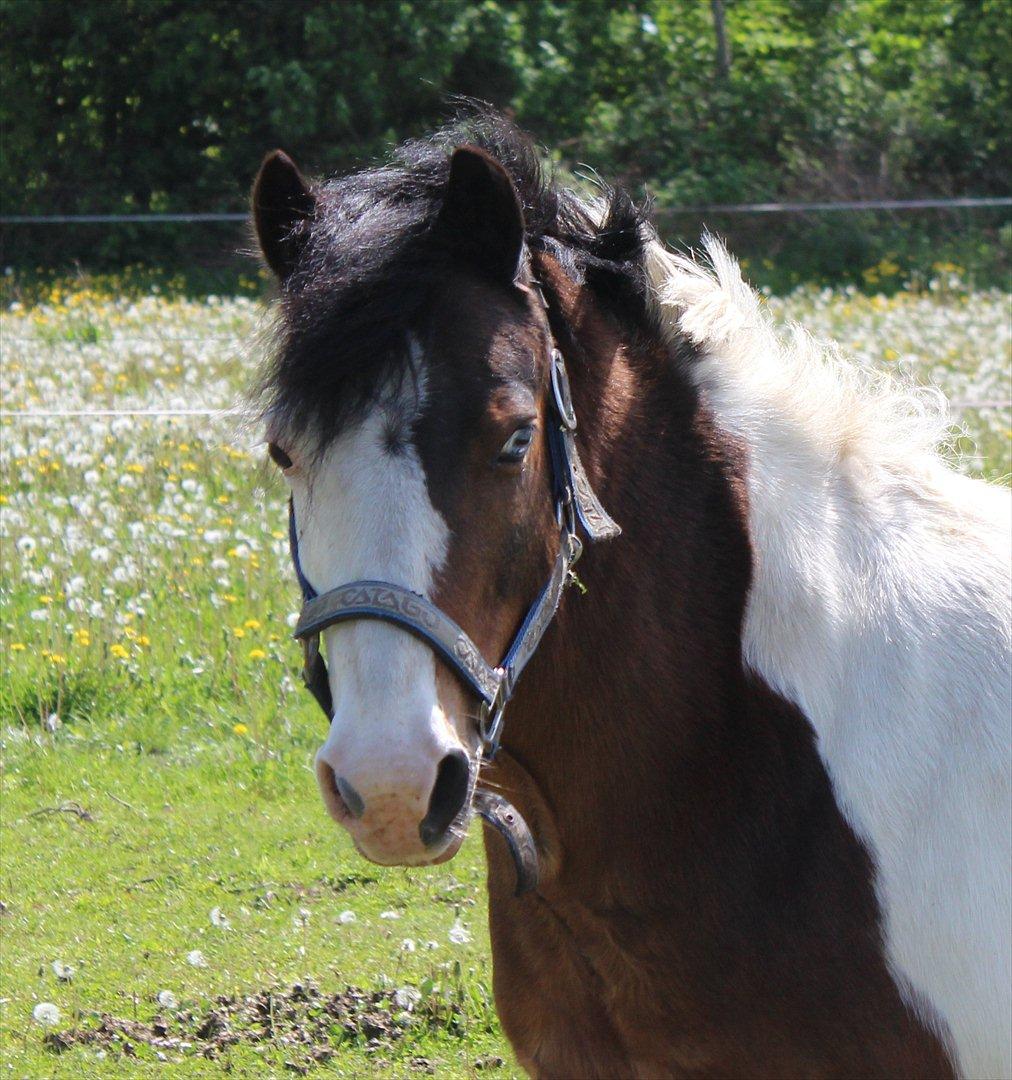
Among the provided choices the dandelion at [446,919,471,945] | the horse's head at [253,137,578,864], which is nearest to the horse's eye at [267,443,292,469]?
the horse's head at [253,137,578,864]

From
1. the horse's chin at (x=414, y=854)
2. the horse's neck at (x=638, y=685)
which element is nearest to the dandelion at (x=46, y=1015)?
the horse's neck at (x=638, y=685)

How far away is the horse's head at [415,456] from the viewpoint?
1670 mm

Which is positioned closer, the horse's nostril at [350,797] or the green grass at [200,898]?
the horse's nostril at [350,797]

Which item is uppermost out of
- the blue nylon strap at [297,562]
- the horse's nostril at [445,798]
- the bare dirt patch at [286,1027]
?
the blue nylon strap at [297,562]

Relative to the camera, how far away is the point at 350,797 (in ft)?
5.39

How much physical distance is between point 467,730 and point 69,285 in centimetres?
1356

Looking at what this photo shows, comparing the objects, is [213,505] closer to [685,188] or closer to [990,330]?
[990,330]

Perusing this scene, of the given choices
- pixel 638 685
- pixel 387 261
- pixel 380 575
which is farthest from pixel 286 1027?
pixel 387 261

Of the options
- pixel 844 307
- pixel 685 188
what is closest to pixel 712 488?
pixel 844 307

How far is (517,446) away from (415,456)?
0.49 ft

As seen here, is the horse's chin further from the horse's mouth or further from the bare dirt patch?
the bare dirt patch

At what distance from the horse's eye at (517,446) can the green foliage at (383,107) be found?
15293mm

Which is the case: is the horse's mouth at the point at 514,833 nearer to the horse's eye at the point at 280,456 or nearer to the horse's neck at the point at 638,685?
the horse's neck at the point at 638,685

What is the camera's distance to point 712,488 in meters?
2.16
